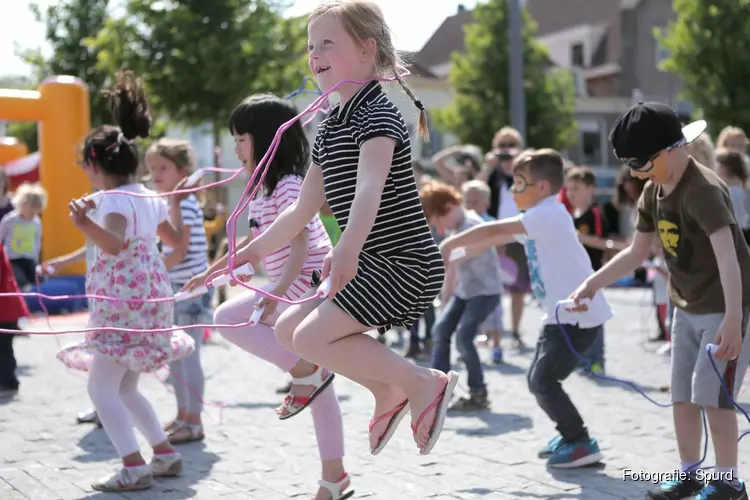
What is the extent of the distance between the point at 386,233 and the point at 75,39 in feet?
102

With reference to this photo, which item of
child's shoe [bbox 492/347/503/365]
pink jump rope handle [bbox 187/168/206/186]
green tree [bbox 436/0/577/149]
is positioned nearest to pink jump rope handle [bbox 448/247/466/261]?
pink jump rope handle [bbox 187/168/206/186]

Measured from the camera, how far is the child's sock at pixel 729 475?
3.97 m

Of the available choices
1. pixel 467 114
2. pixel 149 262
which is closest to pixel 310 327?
pixel 149 262

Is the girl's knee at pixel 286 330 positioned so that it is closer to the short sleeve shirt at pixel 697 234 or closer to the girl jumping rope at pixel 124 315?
the girl jumping rope at pixel 124 315

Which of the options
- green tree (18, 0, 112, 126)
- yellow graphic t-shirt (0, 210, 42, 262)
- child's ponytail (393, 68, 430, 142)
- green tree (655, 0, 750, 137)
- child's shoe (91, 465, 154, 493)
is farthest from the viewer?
green tree (18, 0, 112, 126)

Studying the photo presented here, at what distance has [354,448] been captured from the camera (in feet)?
18.0

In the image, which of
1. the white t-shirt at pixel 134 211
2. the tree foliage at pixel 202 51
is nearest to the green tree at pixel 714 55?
the tree foliage at pixel 202 51

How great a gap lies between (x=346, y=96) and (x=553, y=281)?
206 centimetres

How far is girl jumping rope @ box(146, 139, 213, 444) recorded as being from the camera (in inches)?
233

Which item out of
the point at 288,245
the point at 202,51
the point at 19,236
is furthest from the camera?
the point at 202,51

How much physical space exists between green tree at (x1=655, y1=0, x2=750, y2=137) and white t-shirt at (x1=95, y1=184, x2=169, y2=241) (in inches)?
921

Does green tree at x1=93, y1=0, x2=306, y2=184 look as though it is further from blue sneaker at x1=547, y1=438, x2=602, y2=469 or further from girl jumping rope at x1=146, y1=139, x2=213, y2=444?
blue sneaker at x1=547, y1=438, x2=602, y2=469

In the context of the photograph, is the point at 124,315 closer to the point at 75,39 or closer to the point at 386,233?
the point at 386,233

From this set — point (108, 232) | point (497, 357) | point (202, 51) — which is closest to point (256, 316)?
point (108, 232)
